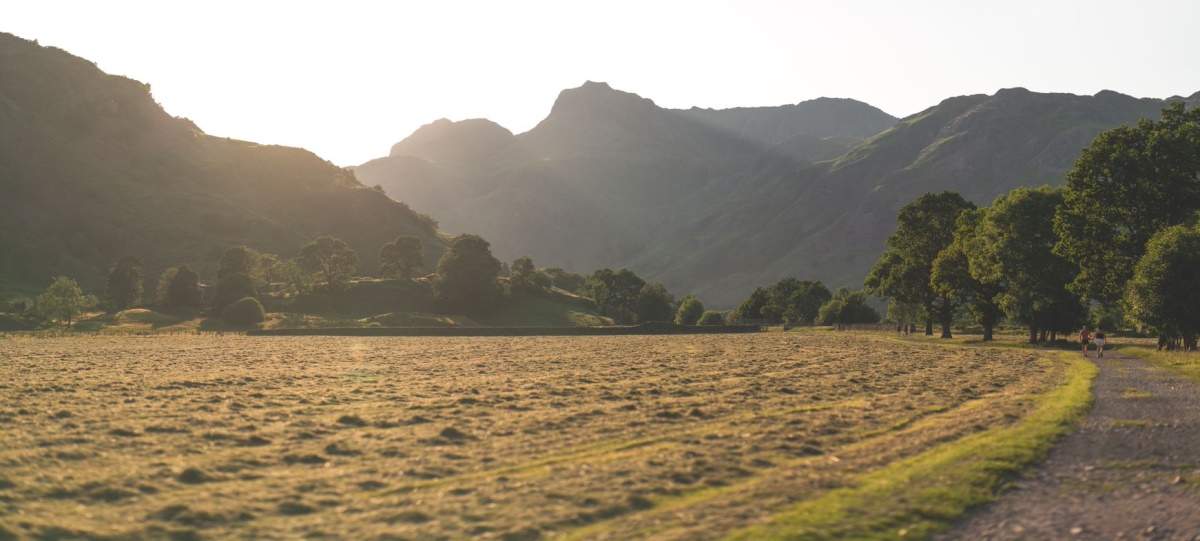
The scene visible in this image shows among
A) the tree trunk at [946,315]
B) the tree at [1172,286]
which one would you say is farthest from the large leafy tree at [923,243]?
the tree at [1172,286]

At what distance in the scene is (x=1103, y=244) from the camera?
61438mm

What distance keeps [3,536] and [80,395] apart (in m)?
22.3

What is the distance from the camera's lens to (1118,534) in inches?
520

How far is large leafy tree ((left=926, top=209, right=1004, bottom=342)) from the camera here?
8288cm

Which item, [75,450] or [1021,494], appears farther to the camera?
[75,450]

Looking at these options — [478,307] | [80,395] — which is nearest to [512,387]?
[80,395]

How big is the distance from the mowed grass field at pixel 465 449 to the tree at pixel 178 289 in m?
141

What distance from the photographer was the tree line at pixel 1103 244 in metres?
52.1

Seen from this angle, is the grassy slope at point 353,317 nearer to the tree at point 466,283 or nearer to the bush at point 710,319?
the tree at point 466,283

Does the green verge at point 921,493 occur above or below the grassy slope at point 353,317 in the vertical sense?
below

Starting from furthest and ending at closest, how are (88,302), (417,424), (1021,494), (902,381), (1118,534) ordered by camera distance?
(88,302) < (902,381) < (417,424) < (1021,494) < (1118,534)

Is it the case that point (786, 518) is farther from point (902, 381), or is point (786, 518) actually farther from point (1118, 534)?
point (902, 381)

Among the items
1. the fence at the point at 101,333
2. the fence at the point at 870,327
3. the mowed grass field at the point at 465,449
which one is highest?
the fence at the point at 870,327

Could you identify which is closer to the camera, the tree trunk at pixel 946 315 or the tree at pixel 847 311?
the tree trunk at pixel 946 315
